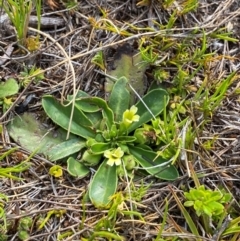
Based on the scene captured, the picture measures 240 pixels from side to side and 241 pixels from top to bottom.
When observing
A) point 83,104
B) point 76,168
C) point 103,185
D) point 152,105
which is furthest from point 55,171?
point 152,105

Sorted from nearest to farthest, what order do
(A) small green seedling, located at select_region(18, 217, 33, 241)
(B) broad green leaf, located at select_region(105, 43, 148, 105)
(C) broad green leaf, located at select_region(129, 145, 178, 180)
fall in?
(A) small green seedling, located at select_region(18, 217, 33, 241) < (C) broad green leaf, located at select_region(129, 145, 178, 180) < (B) broad green leaf, located at select_region(105, 43, 148, 105)

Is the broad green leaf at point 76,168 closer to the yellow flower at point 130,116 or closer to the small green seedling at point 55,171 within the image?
the small green seedling at point 55,171

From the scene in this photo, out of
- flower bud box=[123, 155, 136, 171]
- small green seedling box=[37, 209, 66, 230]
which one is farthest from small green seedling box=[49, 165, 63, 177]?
flower bud box=[123, 155, 136, 171]

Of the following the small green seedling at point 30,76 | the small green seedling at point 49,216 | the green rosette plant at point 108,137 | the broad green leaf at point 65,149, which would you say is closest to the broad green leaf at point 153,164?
the green rosette plant at point 108,137

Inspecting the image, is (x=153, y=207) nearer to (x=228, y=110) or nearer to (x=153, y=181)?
(x=153, y=181)

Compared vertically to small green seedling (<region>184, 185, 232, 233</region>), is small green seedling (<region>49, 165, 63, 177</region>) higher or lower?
higher

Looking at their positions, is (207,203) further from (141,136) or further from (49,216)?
(49,216)

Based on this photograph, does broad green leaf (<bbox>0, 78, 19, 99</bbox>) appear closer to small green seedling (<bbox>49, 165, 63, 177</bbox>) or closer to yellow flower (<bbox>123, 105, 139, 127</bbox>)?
small green seedling (<bbox>49, 165, 63, 177</bbox>)
